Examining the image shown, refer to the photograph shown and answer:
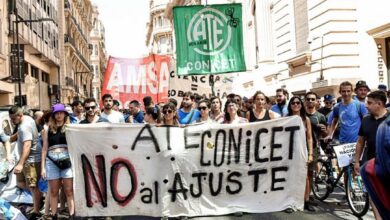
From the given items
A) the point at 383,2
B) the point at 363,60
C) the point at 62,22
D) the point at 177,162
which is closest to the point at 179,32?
the point at 177,162

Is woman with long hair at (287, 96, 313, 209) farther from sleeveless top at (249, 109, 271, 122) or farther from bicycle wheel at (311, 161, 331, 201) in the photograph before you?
bicycle wheel at (311, 161, 331, 201)

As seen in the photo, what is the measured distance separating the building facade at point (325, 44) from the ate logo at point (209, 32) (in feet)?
25.2

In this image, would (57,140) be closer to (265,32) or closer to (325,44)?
(325,44)

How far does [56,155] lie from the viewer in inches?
266

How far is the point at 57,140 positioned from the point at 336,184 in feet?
13.3

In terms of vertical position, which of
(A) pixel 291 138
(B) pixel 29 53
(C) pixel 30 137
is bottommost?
(A) pixel 291 138

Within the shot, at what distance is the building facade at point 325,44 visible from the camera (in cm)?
1684

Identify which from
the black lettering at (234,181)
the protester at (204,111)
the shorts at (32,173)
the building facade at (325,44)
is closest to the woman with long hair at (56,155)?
the shorts at (32,173)

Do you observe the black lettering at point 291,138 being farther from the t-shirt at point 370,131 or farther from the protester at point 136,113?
the protester at point 136,113

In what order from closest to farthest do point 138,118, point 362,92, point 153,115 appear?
point 153,115
point 362,92
point 138,118

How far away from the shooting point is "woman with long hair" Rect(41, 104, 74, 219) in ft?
22.2

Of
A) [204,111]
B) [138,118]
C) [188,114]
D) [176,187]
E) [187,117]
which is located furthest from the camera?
[138,118]

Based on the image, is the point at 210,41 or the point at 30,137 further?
the point at 210,41

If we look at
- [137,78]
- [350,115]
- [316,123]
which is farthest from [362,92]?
[137,78]
